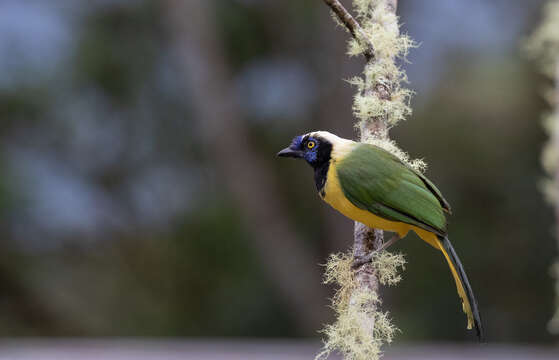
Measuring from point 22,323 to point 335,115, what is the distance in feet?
16.1

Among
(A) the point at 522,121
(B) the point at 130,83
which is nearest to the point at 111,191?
(B) the point at 130,83

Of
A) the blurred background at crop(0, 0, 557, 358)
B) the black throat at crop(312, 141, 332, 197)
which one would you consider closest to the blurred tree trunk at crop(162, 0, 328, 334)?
the blurred background at crop(0, 0, 557, 358)

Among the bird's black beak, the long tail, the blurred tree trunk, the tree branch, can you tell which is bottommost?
the long tail

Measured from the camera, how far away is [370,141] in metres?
1.69

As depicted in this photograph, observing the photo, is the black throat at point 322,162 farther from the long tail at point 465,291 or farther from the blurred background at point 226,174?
the blurred background at point 226,174

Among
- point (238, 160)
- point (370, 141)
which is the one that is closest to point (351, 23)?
point (370, 141)

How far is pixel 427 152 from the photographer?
7.65 m

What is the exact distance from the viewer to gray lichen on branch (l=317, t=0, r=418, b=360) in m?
1.40

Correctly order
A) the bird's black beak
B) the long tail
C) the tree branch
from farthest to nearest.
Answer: the bird's black beak
the tree branch
the long tail

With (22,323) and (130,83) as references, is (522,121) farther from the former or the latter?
(22,323)

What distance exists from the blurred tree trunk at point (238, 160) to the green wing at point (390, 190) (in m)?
5.92

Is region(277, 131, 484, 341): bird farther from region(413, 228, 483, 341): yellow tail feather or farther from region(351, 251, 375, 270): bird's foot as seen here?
region(351, 251, 375, 270): bird's foot

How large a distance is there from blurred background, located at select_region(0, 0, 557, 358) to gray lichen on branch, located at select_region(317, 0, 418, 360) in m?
5.77

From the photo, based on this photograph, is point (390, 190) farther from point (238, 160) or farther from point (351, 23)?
point (238, 160)
